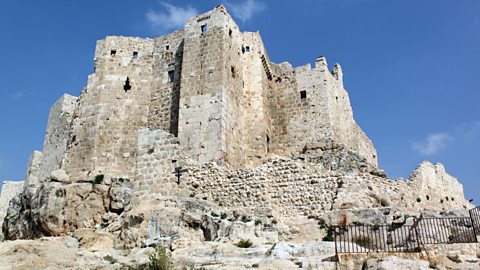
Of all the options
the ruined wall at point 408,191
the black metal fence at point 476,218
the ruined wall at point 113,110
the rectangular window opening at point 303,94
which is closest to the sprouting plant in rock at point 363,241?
the ruined wall at point 408,191

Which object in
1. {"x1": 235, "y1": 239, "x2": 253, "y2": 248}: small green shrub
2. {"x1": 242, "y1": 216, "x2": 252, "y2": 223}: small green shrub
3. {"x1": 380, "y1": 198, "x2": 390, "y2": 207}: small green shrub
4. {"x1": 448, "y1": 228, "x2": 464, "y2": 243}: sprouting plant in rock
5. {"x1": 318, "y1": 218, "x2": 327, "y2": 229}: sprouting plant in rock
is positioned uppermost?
{"x1": 380, "y1": 198, "x2": 390, "y2": 207}: small green shrub

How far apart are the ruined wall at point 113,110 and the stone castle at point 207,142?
5cm

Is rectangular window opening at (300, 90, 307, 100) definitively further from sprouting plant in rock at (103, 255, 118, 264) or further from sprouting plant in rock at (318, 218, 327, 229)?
sprouting plant in rock at (103, 255, 118, 264)

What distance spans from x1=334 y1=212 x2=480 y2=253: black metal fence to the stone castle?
2064mm

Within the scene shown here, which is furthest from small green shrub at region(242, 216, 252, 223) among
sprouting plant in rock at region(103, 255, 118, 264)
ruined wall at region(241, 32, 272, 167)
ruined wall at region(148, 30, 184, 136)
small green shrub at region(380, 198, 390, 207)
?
ruined wall at region(148, 30, 184, 136)

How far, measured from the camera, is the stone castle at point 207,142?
15742 mm

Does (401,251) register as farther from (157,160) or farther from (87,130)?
(87,130)

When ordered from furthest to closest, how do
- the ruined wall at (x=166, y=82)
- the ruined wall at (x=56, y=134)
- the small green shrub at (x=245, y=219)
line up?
the ruined wall at (x=56, y=134)
the ruined wall at (x=166, y=82)
the small green shrub at (x=245, y=219)

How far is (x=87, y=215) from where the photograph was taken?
16.6 m

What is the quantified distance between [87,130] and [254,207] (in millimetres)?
10667

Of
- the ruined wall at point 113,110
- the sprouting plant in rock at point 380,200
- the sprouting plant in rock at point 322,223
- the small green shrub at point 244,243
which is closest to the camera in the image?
the small green shrub at point 244,243

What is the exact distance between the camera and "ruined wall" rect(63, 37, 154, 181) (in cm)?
2181

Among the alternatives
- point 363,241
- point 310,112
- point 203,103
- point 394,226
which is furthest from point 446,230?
point 310,112

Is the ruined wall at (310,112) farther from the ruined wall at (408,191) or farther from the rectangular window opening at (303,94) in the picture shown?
the ruined wall at (408,191)
